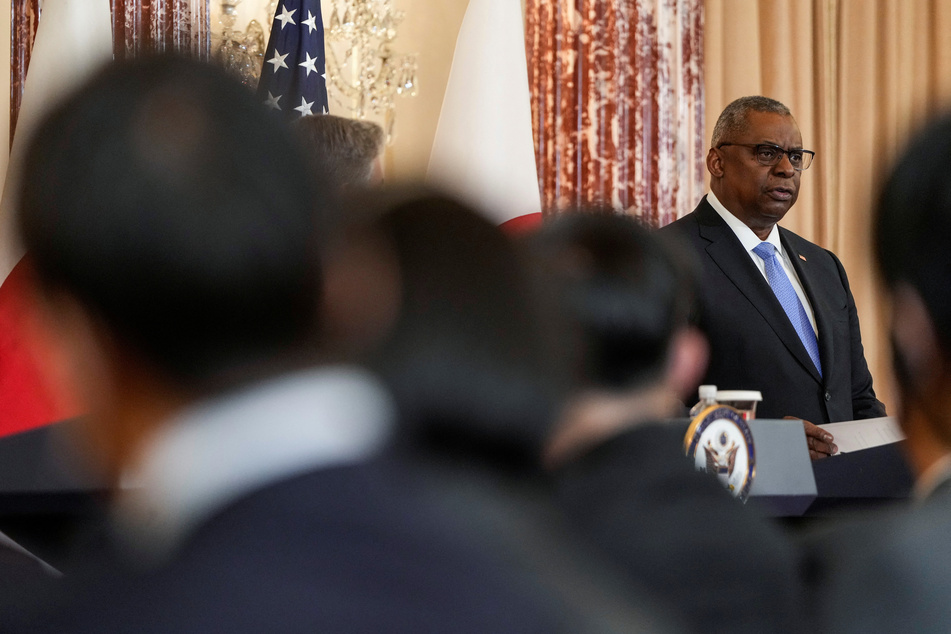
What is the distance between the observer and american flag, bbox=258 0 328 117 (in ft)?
16.1

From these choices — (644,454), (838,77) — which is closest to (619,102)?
(838,77)

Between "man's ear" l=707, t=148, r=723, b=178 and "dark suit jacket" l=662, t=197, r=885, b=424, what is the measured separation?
276mm

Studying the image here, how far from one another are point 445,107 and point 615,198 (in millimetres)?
1184

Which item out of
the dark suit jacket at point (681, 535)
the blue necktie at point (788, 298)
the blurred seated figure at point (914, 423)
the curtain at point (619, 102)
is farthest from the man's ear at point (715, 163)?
the blurred seated figure at point (914, 423)

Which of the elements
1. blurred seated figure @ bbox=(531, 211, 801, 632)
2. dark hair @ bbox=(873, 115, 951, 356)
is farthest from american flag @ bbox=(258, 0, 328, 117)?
dark hair @ bbox=(873, 115, 951, 356)

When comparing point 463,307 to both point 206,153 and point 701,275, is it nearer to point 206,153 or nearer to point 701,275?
point 206,153

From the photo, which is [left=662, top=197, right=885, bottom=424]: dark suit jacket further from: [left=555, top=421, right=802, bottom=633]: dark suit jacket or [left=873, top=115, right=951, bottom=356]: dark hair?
[left=873, top=115, right=951, bottom=356]: dark hair

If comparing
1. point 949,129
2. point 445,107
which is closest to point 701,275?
point 445,107

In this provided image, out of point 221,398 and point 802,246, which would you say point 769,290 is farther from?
point 221,398

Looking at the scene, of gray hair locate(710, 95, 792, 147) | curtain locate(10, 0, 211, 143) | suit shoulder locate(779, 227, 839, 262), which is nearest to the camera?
suit shoulder locate(779, 227, 839, 262)

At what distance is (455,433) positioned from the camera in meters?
0.97

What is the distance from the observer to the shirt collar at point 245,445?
812 millimetres

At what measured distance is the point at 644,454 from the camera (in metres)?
1.58

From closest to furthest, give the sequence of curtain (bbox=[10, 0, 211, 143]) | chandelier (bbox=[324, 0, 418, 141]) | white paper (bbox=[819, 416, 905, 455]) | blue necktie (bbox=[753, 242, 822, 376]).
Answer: white paper (bbox=[819, 416, 905, 455]), blue necktie (bbox=[753, 242, 822, 376]), curtain (bbox=[10, 0, 211, 143]), chandelier (bbox=[324, 0, 418, 141])
